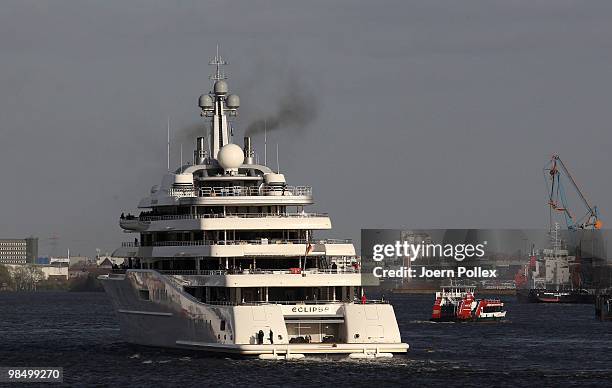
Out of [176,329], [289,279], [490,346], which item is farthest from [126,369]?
[490,346]

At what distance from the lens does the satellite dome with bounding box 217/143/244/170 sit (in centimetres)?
8612

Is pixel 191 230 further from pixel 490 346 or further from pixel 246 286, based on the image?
pixel 490 346

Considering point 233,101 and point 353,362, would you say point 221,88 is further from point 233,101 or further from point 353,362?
point 353,362

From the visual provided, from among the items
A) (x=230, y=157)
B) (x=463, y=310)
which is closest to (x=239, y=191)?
(x=230, y=157)

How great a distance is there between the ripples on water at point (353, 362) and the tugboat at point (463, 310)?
1917 cm

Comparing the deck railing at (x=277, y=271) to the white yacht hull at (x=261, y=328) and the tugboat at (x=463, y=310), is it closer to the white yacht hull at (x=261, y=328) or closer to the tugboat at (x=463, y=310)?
the white yacht hull at (x=261, y=328)

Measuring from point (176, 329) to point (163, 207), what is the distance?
30.3 feet

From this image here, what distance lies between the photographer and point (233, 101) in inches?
3607

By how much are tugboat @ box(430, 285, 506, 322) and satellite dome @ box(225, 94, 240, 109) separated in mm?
55069

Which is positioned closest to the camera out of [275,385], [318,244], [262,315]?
[275,385]

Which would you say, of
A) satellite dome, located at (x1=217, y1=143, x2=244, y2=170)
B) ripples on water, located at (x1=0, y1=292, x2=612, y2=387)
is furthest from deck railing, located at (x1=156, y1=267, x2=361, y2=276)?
satellite dome, located at (x1=217, y1=143, x2=244, y2=170)

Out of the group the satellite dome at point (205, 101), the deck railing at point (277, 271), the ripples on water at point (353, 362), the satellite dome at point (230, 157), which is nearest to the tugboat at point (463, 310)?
the ripples on water at point (353, 362)

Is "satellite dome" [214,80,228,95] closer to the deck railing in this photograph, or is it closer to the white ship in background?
the white ship in background

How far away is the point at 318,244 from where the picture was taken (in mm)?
80938
